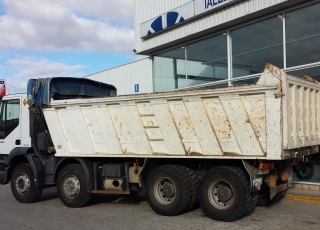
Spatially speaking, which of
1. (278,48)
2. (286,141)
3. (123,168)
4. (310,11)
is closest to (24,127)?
(123,168)

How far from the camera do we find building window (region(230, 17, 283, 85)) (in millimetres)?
11305

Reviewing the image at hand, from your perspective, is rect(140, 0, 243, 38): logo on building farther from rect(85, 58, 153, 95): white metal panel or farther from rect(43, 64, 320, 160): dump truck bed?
rect(43, 64, 320, 160): dump truck bed

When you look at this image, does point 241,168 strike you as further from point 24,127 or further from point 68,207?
point 24,127

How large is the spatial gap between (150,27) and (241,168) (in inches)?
360

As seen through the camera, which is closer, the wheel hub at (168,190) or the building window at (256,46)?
the wheel hub at (168,190)

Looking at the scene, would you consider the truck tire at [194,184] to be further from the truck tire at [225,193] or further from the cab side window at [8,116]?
the cab side window at [8,116]

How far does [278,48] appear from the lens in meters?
11.3

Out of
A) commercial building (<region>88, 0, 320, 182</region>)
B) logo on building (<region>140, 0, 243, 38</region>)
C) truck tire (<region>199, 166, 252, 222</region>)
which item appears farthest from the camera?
logo on building (<region>140, 0, 243, 38</region>)

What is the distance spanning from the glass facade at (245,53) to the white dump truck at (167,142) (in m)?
2.62

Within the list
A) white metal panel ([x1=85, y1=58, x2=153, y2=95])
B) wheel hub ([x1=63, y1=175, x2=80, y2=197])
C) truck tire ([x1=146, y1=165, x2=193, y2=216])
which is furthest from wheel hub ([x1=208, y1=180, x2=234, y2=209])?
white metal panel ([x1=85, y1=58, x2=153, y2=95])

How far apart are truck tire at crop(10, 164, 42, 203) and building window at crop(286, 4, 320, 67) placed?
7.64 metres

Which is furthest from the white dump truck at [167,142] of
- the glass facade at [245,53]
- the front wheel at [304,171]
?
the glass facade at [245,53]

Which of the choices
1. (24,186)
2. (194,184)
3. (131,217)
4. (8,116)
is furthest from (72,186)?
(194,184)

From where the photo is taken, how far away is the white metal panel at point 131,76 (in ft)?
60.2
